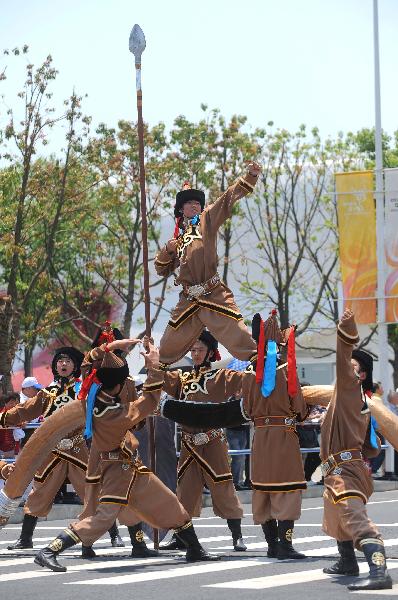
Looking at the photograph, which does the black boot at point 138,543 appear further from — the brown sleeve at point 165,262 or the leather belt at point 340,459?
the leather belt at point 340,459

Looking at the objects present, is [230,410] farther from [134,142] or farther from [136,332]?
[136,332]

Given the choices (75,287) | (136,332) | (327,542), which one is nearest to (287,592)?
(327,542)

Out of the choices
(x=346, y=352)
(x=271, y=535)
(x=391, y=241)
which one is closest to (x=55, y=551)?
(x=271, y=535)

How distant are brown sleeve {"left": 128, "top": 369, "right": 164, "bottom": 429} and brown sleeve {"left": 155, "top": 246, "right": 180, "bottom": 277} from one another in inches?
73.0

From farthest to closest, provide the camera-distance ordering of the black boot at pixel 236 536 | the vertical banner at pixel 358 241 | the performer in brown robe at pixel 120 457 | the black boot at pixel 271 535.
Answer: the vertical banner at pixel 358 241, the black boot at pixel 236 536, the black boot at pixel 271 535, the performer in brown robe at pixel 120 457

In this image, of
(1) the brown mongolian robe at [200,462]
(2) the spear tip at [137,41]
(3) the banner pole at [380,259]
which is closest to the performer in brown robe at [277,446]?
(1) the brown mongolian robe at [200,462]

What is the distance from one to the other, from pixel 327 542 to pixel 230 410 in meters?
1.84

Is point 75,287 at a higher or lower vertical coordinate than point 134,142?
lower

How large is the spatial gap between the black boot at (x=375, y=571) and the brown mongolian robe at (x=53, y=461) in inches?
172

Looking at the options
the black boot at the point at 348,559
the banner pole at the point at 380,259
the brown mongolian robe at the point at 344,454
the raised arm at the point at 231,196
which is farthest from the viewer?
the banner pole at the point at 380,259

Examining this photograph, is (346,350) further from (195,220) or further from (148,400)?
(195,220)

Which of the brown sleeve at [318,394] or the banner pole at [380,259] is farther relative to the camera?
the banner pole at [380,259]

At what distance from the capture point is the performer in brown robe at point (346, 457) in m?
10.3

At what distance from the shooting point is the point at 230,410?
1284 cm
